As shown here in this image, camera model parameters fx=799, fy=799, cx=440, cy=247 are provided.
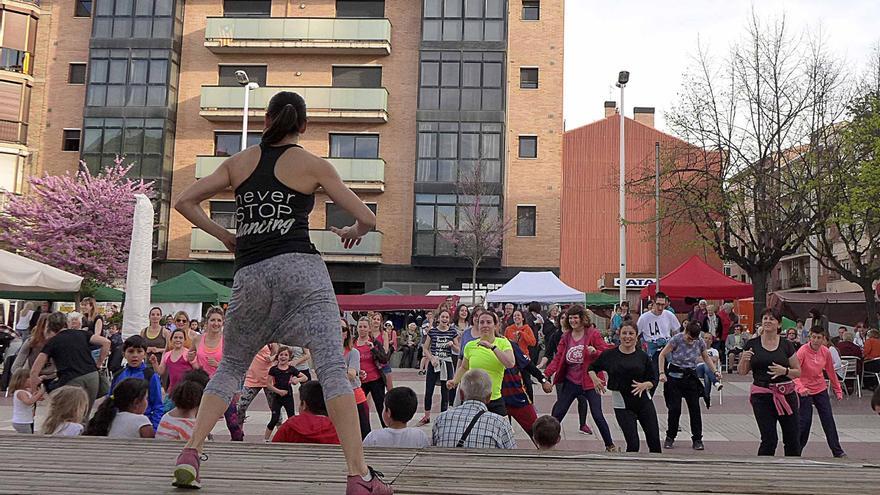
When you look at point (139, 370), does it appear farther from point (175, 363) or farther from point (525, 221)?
point (525, 221)

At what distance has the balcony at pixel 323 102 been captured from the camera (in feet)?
118

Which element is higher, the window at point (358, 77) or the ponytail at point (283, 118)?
the window at point (358, 77)

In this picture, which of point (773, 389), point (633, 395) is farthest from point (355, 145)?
point (773, 389)

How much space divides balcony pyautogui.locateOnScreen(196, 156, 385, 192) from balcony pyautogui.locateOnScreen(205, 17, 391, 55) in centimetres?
521

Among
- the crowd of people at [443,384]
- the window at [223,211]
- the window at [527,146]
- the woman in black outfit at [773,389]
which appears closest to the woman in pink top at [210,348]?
the crowd of people at [443,384]

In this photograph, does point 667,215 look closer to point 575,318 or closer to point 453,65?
point 453,65

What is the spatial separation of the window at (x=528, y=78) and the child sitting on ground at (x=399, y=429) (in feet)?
105

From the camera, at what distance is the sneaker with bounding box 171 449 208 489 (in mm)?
3463

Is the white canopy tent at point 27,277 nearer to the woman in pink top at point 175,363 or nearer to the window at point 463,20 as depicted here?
the woman in pink top at point 175,363

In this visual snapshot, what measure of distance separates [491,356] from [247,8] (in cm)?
3292

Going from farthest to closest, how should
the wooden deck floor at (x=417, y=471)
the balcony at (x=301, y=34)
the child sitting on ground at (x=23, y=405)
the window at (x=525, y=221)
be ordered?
the window at (x=525, y=221) → the balcony at (x=301, y=34) → the child sitting on ground at (x=23, y=405) → the wooden deck floor at (x=417, y=471)

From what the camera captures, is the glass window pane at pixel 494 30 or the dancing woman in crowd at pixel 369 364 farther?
the glass window pane at pixel 494 30

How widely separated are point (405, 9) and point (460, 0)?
2.71 meters

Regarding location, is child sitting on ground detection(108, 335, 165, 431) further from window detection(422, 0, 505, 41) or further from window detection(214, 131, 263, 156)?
window detection(422, 0, 505, 41)
